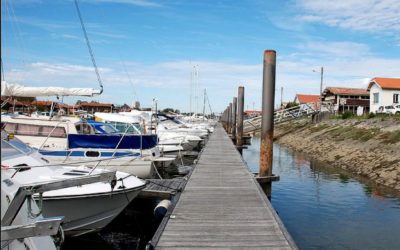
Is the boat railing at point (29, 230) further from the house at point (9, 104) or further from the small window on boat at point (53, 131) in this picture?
the small window on boat at point (53, 131)

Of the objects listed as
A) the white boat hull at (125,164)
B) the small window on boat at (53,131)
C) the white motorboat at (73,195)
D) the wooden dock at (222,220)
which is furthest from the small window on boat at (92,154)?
the white motorboat at (73,195)

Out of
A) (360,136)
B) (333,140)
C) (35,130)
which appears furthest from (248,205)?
(333,140)

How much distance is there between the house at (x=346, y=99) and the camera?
6338 centimetres

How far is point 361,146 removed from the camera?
24547 millimetres

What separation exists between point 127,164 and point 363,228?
8.10 m

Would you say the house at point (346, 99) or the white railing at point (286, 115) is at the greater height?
the house at point (346, 99)

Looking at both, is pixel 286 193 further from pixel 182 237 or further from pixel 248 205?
pixel 182 237

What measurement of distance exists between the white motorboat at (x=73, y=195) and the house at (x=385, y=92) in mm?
47071

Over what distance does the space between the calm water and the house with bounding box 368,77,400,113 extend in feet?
111

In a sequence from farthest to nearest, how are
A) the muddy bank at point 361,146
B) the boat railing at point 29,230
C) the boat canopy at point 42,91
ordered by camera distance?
1. the muddy bank at point 361,146
2. the boat canopy at point 42,91
3. the boat railing at point 29,230

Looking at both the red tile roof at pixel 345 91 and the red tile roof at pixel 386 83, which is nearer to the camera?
the red tile roof at pixel 386 83

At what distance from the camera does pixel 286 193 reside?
16281mm

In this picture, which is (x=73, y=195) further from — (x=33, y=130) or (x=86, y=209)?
(x=33, y=130)

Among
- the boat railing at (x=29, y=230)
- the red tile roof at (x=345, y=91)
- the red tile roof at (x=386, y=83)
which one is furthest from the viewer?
the red tile roof at (x=345, y=91)
